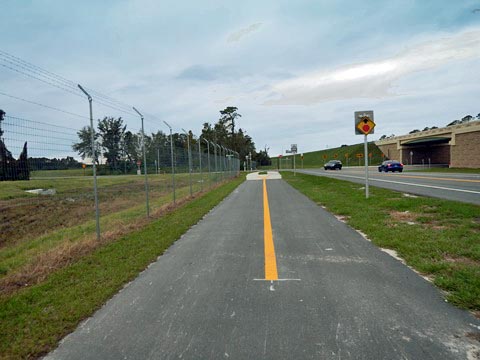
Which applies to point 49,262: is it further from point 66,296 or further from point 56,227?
point 56,227

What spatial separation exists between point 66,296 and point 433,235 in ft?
19.8

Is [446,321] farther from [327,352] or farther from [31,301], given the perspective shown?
[31,301]

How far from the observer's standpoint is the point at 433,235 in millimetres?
5832

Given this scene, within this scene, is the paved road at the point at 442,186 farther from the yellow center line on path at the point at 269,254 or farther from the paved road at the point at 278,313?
the paved road at the point at 278,313

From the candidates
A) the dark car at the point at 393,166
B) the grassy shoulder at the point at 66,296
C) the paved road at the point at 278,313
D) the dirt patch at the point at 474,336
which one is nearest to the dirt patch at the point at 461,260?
the paved road at the point at 278,313

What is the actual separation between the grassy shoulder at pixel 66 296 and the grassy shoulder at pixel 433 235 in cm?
390

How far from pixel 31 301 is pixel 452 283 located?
4.89 m

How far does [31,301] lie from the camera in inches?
144

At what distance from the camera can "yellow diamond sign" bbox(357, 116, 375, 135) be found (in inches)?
463

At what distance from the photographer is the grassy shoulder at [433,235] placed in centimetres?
371

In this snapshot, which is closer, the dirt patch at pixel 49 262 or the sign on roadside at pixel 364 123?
the dirt patch at pixel 49 262

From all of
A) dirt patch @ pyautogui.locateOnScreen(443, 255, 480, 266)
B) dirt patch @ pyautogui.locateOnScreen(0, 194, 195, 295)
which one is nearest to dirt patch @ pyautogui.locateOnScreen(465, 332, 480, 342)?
dirt patch @ pyautogui.locateOnScreen(443, 255, 480, 266)

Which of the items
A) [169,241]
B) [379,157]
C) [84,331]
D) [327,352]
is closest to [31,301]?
[84,331]

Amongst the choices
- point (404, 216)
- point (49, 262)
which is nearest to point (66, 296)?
point (49, 262)
